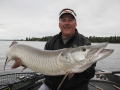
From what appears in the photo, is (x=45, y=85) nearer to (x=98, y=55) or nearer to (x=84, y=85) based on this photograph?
(x=84, y=85)

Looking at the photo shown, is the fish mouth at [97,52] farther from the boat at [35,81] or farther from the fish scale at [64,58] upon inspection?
the boat at [35,81]

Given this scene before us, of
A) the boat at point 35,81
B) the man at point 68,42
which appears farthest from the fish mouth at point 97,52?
the boat at point 35,81

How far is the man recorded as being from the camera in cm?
289

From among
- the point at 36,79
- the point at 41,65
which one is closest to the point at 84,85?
the point at 41,65

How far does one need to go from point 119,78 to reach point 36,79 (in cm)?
263

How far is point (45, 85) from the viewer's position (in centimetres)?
343

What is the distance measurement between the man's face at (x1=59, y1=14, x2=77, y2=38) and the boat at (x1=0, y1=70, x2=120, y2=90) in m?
1.83

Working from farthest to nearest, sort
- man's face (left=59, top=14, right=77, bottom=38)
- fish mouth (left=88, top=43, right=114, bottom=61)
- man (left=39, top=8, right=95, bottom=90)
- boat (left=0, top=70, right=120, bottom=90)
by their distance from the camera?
1. boat (left=0, top=70, right=120, bottom=90)
2. man's face (left=59, top=14, right=77, bottom=38)
3. man (left=39, top=8, right=95, bottom=90)
4. fish mouth (left=88, top=43, right=114, bottom=61)

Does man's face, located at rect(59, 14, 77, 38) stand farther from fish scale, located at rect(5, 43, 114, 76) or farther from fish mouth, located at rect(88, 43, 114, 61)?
fish mouth, located at rect(88, 43, 114, 61)

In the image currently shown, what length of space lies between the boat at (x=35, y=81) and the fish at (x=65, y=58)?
1177 mm

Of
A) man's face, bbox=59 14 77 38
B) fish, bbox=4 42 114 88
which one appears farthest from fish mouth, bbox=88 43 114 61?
man's face, bbox=59 14 77 38

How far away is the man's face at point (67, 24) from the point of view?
3.12m

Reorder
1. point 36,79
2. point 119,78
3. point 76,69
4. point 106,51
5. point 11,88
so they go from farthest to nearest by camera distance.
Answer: point 119,78 < point 36,79 < point 11,88 < point 76,69 < point 106,51

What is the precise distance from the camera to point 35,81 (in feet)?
15.8
